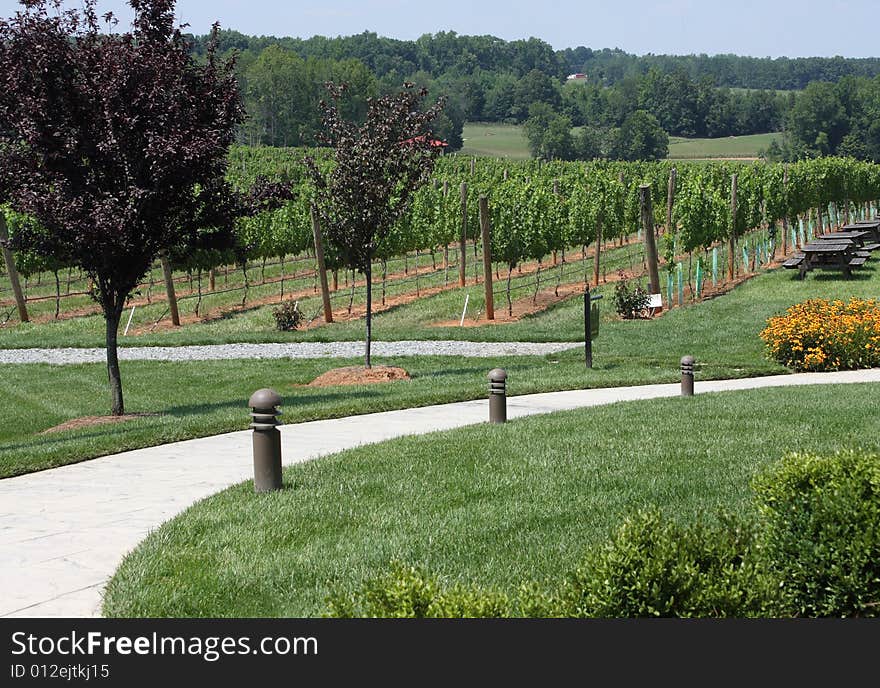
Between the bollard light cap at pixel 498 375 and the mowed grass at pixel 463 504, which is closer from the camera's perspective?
the mowed grass at pixel 463 504

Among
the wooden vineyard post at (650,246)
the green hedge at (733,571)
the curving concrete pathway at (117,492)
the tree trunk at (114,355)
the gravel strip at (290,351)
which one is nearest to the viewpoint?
the green hedge at (733,571)

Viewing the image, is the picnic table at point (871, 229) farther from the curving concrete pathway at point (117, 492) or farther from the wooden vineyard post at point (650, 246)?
the curving concrete pathway at point (117, 492)

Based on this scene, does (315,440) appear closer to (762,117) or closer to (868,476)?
(868,476)

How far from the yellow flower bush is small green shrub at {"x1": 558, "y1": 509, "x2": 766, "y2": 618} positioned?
610 inches

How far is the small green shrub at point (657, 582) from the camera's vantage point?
506 cm

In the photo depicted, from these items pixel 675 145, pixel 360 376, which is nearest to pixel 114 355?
pixel 360 376

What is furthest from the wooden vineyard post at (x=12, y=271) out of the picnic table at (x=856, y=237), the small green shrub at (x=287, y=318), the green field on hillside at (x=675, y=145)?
the green field on hillside at (x=675, y=145)

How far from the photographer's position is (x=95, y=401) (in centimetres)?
2014

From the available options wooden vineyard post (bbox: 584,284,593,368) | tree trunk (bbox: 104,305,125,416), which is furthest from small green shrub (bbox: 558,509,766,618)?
wooden vineyard post (bbox: 584,284,593,368)

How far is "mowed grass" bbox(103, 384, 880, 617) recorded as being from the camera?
687 centimetres

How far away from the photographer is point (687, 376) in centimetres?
1570

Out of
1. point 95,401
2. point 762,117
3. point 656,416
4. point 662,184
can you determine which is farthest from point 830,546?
point 762,117

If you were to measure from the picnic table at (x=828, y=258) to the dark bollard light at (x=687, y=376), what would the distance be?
A: 19.8 m

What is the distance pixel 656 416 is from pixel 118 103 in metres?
8.49
